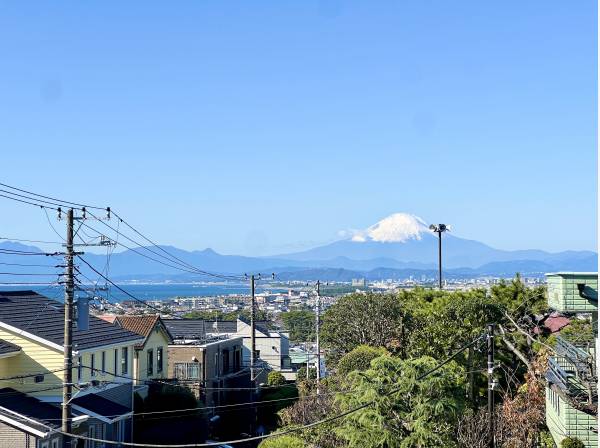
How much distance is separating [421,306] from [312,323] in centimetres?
6472

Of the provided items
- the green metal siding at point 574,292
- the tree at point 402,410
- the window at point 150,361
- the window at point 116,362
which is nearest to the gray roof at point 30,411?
the window at point 116,362

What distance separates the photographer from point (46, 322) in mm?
30906

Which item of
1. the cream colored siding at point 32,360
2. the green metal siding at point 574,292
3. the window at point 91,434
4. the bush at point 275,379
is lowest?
the bush at point 275,379

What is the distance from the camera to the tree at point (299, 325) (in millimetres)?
102875

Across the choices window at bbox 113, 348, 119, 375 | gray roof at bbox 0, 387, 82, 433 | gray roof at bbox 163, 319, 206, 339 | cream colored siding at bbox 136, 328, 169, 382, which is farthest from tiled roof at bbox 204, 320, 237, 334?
gray roof at bbox 0, 387, 82, 433

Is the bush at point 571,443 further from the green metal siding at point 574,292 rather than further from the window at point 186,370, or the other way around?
the window at point 186,370

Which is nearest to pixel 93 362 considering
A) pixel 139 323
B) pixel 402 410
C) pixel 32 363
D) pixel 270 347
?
pixel 32 363

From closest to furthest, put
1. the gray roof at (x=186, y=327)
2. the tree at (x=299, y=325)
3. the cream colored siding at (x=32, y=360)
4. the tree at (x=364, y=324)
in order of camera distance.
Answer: the cream colored siding at (x=32, y=360) → the tree at (x=364, y=324) → the gray roof at (x=186, y=327) → the tree at (x=299, y=325)

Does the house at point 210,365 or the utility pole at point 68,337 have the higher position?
the utility pole at point 68,337

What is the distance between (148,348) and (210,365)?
19.6 feet

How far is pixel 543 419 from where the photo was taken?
2773cm

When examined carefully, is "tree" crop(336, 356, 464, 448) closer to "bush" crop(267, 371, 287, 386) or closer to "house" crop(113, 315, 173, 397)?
"house" crop(113, 315, 173, 397)

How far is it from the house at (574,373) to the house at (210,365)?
19.1m

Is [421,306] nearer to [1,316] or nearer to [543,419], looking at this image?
[543,419]
